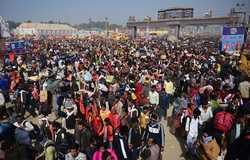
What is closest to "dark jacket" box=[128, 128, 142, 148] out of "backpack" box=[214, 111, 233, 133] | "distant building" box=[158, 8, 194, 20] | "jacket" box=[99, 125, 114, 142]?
"jacket" box=[99, 125, 114, 142]

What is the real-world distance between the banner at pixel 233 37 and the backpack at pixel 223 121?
43.0 feet

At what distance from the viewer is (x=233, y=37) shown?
18.9 metres

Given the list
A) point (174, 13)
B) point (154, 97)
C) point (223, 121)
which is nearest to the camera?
point (223, 121)

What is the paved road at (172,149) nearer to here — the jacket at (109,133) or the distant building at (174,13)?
the jacket at (109,133)

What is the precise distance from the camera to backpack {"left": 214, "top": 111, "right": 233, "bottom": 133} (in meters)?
6.93

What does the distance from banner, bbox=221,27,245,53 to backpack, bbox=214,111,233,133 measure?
13.1m

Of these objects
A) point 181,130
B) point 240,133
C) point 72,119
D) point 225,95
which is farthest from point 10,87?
point 240,133

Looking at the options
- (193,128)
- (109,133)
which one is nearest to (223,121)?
(193,128)

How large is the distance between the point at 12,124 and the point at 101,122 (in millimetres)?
2282

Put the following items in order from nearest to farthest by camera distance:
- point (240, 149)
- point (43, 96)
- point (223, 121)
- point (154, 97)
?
point (240, 149) < point (223, 121) < point (154, 97) < point (43, 96)

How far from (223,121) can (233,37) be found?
1343 cm

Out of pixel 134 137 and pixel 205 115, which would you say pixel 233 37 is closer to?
pixel 205 115

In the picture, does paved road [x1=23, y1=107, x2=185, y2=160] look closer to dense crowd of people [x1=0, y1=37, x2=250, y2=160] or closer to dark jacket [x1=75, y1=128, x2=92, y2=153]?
dense crowd of people [x1=0, y1=37, x2=250, y2=160]

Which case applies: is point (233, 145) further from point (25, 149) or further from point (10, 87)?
point (10, 87)
